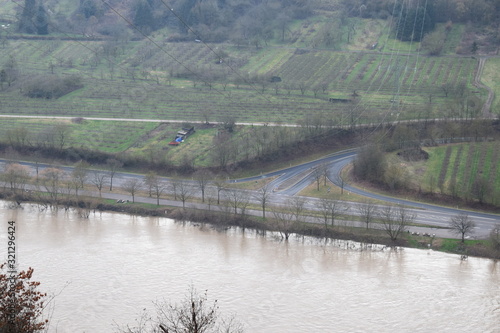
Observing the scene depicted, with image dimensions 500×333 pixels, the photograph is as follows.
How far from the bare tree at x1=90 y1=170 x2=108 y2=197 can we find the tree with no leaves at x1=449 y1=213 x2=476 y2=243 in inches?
630

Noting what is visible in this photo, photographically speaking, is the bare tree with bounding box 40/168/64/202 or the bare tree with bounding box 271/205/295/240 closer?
the bare tree with bounding box 271/205/295/240

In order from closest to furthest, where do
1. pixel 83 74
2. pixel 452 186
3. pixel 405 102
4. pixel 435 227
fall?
1. pixel 435 227
2. pixel 452 186
3. pixel 405 102
4. pixel 83 74

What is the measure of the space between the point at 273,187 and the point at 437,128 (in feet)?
34.2

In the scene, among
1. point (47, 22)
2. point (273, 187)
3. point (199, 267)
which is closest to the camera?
point (199, 267)

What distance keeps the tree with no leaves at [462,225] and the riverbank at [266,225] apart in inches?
17.8

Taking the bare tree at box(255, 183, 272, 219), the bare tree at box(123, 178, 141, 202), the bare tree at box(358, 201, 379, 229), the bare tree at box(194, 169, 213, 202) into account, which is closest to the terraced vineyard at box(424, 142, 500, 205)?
the bare tree at box(358, 201, 379, 229)

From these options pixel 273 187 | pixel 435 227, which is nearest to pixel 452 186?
pixel 435 227

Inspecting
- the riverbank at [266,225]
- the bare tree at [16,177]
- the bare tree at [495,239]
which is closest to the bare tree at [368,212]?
the riverbank at [266,225]

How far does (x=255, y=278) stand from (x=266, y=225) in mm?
5583

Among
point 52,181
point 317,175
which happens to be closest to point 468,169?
point 317,175

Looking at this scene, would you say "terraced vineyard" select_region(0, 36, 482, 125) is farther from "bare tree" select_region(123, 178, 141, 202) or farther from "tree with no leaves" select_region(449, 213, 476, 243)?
"tree with no leaves" select_region(449, 213, 476, 243)

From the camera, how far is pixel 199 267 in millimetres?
24234

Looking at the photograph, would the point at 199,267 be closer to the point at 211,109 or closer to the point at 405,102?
the point at 211,109

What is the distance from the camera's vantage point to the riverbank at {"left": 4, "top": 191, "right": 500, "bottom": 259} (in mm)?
26453
